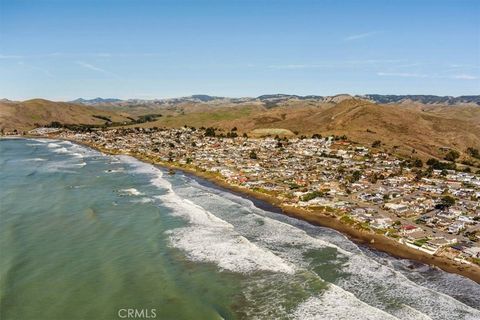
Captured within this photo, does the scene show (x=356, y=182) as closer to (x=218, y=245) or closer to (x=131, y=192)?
(x=131, y=192)

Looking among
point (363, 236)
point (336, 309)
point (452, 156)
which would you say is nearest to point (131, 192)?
point (363, 236)

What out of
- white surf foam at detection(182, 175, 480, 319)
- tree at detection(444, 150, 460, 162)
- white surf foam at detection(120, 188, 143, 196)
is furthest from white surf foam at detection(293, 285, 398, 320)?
tree at detection(444, 150, 460, 162)

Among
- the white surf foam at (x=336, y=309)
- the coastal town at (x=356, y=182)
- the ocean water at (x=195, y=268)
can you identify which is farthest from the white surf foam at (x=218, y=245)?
the coastal town at (x=356, y=182)

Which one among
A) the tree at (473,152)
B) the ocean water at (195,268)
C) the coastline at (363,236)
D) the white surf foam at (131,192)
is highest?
the white surf foam at (131,192)

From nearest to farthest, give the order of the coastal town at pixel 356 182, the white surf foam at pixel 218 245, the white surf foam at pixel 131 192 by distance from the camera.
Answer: the white surf foam at pixel 218 245 → the coastal town at pixel 356 182 → the white surf foam at pixel 131 192

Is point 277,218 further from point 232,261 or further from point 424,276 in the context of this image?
point 424,276

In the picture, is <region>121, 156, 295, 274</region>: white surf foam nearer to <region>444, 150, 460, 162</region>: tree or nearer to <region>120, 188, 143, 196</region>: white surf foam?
<region>120, 188, 143, 196</region>: white surf foam

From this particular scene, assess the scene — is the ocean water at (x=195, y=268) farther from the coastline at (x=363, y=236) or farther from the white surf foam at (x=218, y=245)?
the coastline at (x=363, y=236)
